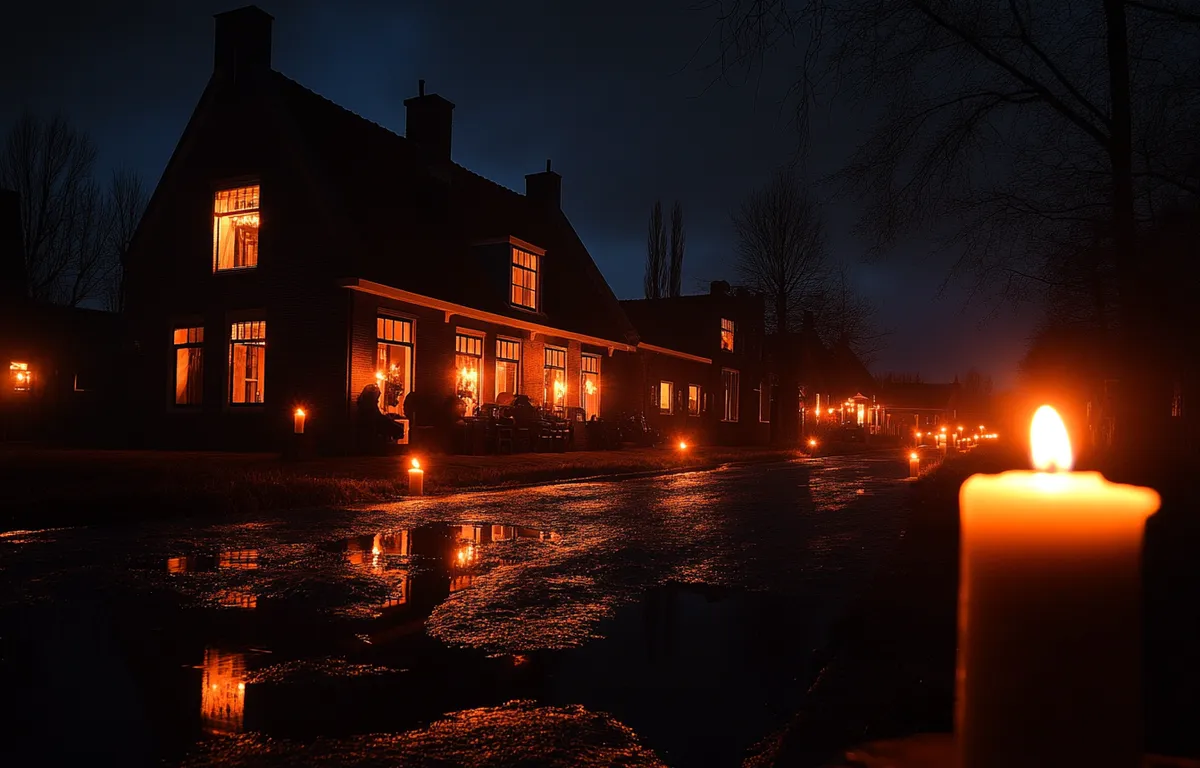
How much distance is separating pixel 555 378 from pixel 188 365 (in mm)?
10259

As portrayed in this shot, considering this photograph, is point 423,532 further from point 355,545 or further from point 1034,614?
point 1034,614

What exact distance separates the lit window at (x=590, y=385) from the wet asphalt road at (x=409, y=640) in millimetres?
19287

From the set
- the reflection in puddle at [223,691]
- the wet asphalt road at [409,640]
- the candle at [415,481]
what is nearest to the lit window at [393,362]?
the candle at [415,481]

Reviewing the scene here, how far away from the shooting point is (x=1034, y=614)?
82cm

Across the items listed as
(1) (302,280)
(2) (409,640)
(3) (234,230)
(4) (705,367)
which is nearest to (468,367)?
(1) (302,280)

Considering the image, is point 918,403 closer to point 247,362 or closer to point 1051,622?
point 247,362

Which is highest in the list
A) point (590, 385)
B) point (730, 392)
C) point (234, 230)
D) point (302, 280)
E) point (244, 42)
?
point (244, 42)

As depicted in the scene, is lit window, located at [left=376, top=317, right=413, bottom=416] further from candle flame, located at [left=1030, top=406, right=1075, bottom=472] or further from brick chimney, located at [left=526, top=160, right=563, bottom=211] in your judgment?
candle flame, located at [left=1030, top=406, right=1075, bottom=472]

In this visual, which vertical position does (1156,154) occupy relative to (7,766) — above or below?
above

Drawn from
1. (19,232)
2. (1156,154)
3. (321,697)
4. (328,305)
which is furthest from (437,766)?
(19,232)

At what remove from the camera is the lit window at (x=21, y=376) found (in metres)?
26.3

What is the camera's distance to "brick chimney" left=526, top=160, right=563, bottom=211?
99.9 ft

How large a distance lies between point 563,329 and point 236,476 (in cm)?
1499

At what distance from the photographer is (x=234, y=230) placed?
1970 centimetres
